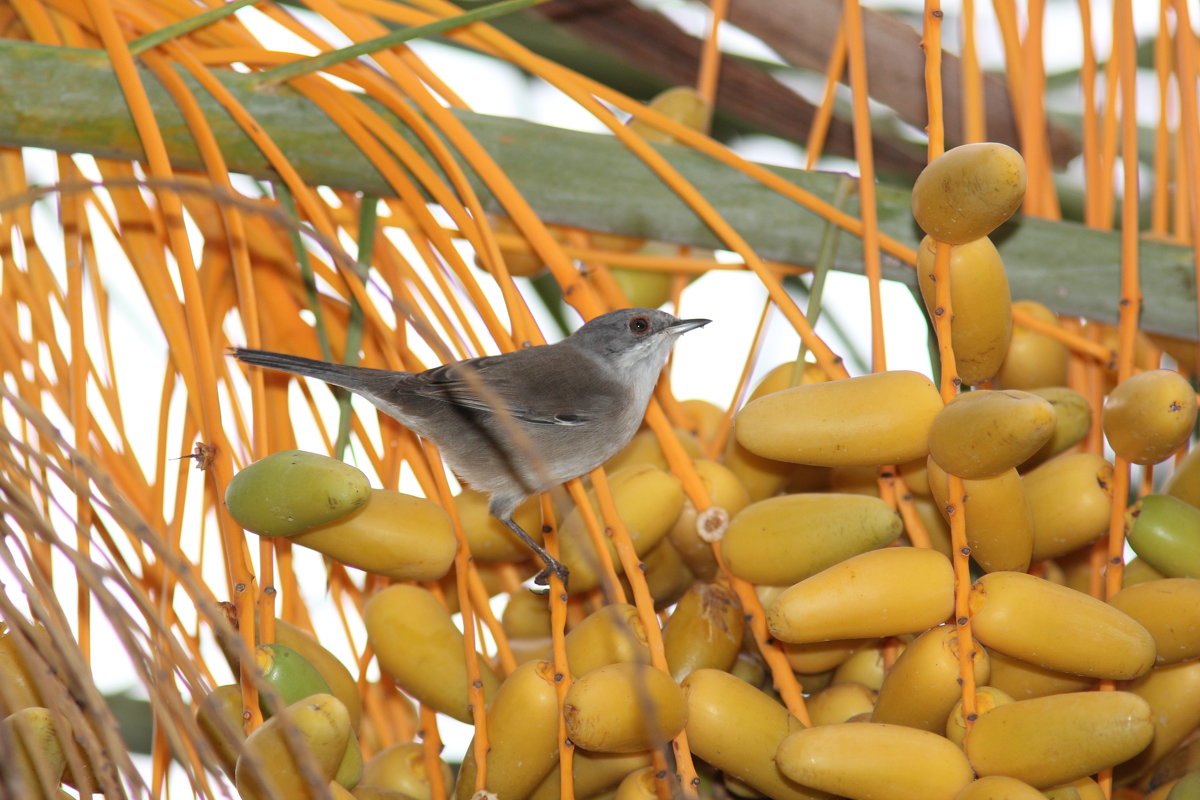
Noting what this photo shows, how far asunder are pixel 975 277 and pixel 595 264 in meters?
0.73

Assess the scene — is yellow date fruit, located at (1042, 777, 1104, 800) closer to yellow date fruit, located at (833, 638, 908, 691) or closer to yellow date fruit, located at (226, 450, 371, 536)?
yellow date fruit, located at (833, 638, 908, 691)

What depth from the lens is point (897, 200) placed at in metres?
2.15

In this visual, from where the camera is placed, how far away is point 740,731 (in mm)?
1487

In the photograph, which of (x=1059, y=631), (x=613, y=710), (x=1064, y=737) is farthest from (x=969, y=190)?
(x=613, y=710)

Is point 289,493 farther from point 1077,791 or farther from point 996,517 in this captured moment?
point 1077,791

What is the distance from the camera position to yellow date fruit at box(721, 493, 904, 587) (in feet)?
5.18

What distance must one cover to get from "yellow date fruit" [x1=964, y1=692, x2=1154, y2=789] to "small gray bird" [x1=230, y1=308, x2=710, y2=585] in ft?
1.95

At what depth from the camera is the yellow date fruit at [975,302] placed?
59.3 inches

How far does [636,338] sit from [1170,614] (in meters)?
1.25

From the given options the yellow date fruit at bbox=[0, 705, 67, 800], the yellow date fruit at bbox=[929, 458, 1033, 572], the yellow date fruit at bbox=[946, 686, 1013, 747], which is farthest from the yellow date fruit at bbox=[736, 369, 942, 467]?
the yellow date fruit at bbox=[0, 705, 67, 800]

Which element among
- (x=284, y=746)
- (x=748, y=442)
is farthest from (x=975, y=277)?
(x=284, y=746)

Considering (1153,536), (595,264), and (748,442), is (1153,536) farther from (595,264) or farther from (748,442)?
(595,264)

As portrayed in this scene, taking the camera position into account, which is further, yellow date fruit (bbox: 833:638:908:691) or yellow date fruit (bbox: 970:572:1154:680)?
yellow date fruit (bbox: 833:638:908:691)

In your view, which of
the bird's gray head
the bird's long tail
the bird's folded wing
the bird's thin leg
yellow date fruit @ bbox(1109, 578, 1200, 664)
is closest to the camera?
yellow date fruit @ bbox(1109, 578, 1200, 664)
